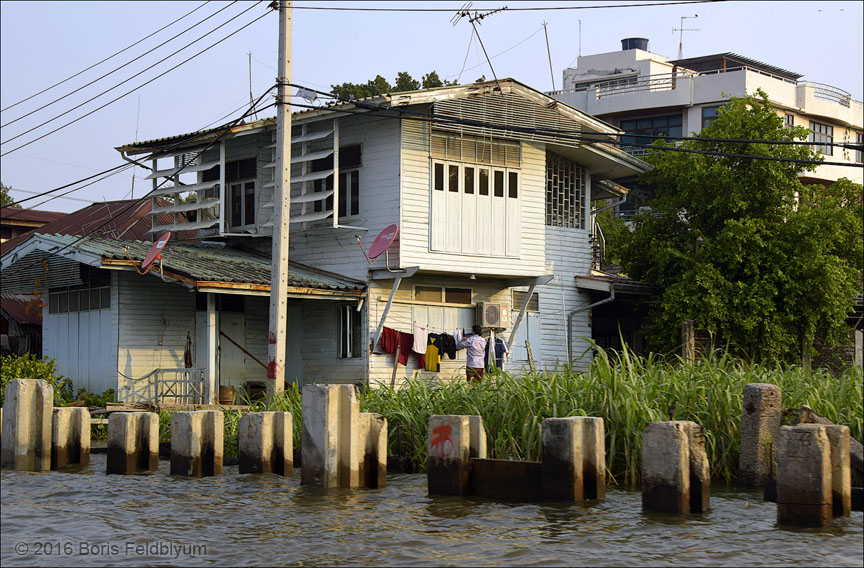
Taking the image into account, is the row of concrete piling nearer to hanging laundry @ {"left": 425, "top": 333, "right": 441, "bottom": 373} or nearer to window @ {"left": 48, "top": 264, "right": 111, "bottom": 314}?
window @ {"left": 48, "top": 264, "right": 111, "bottom": 314}

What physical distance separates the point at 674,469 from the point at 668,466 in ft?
0.24

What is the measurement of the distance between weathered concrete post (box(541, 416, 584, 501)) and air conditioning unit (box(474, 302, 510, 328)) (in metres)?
12.3

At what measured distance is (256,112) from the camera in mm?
20203

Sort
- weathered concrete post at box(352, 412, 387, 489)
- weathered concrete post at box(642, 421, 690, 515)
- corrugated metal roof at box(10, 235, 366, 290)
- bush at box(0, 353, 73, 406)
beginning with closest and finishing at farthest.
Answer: weathered concrete post at box(642, 421, 690, 515) < weathered concrete post at box(352, 412, 387, 489) < bush at box(0, 353, 73, 406) < corrugated metal roof at box(10, 235, 366, 290)

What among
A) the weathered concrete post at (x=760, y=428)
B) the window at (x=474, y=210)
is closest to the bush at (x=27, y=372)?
the window at (x=474, y=210)

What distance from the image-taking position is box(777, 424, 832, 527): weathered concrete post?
8.97 metres

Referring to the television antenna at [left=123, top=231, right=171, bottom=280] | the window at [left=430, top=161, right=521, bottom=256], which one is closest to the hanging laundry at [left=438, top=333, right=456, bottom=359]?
the window at [left=430, top=161, right=521, bottom=256]

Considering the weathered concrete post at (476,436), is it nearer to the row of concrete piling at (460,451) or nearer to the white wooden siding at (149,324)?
the row of concrete piling at (460,451)

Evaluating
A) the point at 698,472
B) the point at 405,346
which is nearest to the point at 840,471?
the point at 698,472

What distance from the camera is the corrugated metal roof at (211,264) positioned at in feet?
63.6

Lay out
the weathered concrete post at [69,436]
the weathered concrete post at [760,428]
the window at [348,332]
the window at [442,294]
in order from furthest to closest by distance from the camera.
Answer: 1. the window at [442,294]
2. the window at [348,332]
3. the weathered concrete post at [69,436]
4. the weathered concrete post at [760,428]

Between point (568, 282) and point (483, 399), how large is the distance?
1212cm

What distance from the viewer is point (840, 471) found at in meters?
9.30

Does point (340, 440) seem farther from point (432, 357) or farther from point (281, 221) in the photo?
point (432, 357)
